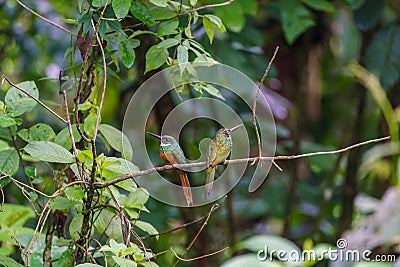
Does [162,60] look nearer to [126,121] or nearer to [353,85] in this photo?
[126,121]

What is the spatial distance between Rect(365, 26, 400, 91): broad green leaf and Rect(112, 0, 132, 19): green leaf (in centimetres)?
94

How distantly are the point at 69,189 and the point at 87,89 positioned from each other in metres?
0.17

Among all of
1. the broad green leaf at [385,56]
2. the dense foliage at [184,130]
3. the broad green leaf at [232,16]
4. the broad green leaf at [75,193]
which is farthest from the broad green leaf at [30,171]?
the broad green leaf at [385,56]

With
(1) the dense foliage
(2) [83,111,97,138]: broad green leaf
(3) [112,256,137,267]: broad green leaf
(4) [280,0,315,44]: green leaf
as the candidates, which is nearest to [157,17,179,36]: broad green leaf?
(1) the dense foliage

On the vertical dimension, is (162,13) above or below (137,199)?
above

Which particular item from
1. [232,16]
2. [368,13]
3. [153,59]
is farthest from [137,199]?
[368,13]

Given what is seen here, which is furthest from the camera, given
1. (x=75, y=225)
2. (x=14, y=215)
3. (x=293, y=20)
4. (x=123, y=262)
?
(x=293, y=20)

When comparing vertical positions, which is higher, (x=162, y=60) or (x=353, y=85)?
(x=162, y=60)

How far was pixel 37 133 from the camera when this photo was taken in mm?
705

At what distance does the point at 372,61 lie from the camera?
1.49 meters

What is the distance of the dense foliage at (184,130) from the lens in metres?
0.64

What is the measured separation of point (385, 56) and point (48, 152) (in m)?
1.06

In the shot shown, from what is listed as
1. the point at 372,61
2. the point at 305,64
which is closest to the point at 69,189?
the point at 372,61

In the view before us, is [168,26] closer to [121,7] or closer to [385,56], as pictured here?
[121,7]
